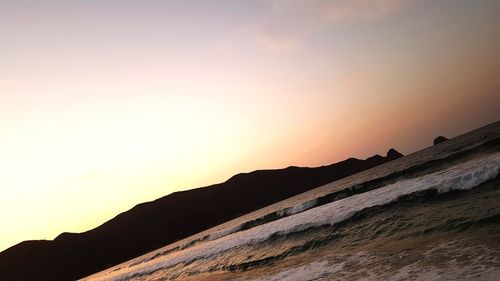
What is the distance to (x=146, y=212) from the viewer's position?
577ft

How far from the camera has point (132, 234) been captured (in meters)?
155

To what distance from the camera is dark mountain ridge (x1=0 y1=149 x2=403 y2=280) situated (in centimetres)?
12962

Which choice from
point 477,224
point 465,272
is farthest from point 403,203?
point 465,272

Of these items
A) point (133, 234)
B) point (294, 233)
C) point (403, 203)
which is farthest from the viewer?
point (133, 234)

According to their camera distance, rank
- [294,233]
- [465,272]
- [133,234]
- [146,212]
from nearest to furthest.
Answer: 1. [465,272]
2. [294,233]
3. [133,234]
4. [146,212]

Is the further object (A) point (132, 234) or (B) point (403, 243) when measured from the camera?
(A) point (132, 234)

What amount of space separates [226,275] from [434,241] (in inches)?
371

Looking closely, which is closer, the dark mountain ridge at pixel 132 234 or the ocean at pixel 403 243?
the ocean at pixel 403 243

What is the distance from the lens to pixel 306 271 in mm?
12375

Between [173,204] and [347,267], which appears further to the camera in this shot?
[173,204]

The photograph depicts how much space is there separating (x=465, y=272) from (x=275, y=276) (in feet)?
22.4

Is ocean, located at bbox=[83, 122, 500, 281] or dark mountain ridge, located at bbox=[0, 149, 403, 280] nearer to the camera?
ocean, located at bbox=[83, 122, 500, 281]

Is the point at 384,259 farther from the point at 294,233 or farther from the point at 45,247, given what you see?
the point at 45,247

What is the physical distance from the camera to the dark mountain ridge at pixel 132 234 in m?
130
